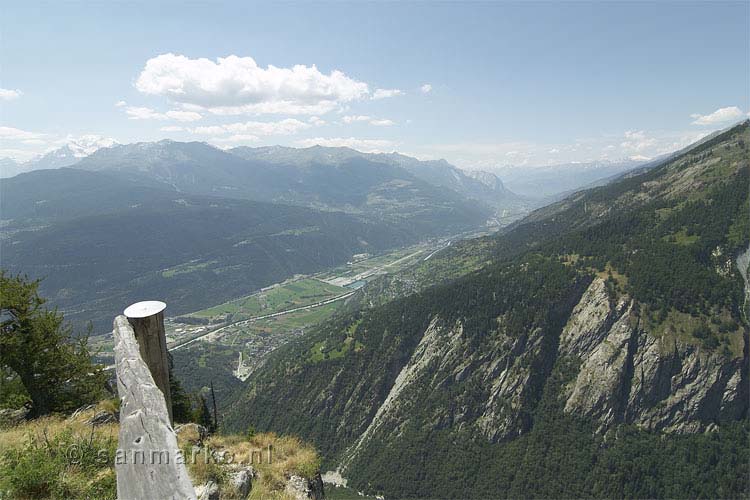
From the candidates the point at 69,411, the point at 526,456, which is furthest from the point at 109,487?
the point at 526,456

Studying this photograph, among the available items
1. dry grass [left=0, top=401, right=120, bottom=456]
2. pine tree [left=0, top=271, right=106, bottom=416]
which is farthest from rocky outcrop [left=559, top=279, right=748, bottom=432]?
dry grass [left=0, top=401, right=120, bottom=456]

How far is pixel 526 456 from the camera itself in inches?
4961

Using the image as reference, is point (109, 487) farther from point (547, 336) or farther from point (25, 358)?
point (547, 336)

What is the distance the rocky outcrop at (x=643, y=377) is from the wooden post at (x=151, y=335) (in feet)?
494

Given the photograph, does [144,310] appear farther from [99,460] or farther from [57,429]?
[57,429]

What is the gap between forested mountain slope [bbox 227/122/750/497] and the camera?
113m

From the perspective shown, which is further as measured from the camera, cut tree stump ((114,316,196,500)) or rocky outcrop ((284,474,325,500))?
rocky outcrop ((284,474,325,500))

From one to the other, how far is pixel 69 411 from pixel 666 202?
757 feet

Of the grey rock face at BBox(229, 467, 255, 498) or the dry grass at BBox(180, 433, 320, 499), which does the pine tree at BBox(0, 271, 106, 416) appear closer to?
the dry grass at BBox(180, 433, 320, 499)

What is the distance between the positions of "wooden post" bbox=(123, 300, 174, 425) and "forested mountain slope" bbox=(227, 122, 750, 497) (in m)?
144

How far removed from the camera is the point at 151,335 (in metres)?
6.45

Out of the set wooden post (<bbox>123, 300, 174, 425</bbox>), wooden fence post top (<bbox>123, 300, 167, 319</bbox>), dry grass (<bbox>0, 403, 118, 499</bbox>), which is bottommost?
dry grass (<bbox>0, 403, 118, 499</bbox>)

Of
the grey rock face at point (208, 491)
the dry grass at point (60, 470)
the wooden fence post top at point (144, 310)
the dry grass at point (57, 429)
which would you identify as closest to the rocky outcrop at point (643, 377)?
the grey rock face at point (208, 491)

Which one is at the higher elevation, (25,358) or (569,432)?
(25,358)
